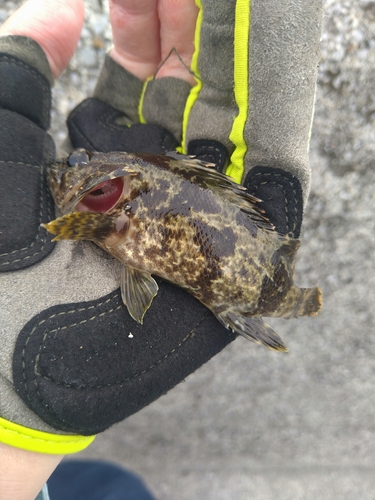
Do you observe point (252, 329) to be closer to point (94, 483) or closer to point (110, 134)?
point (110, 134)

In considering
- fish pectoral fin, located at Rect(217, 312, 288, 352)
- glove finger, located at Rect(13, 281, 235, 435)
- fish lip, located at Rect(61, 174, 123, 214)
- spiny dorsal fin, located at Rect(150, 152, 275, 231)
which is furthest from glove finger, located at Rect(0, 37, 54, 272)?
fish pectoral fin, located at Rect(217, 312, 288, 352)

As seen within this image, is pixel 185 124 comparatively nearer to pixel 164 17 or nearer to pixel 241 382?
pixel 164 17

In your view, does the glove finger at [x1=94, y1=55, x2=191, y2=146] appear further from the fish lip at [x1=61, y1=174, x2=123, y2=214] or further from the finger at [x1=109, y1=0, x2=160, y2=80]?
the fish lip at [x1=61, y1=174, x2=123, y2=214]

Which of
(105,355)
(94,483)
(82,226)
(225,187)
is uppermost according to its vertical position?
(225,187)

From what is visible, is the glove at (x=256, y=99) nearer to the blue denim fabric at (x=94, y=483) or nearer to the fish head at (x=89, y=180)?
the fish head at (x=89, y=180)

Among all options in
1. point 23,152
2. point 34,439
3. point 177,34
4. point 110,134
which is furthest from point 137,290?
point 177,34

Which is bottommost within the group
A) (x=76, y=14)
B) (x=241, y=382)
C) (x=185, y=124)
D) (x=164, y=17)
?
(x=241, y=382)

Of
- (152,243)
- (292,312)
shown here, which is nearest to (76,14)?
(152,243)
